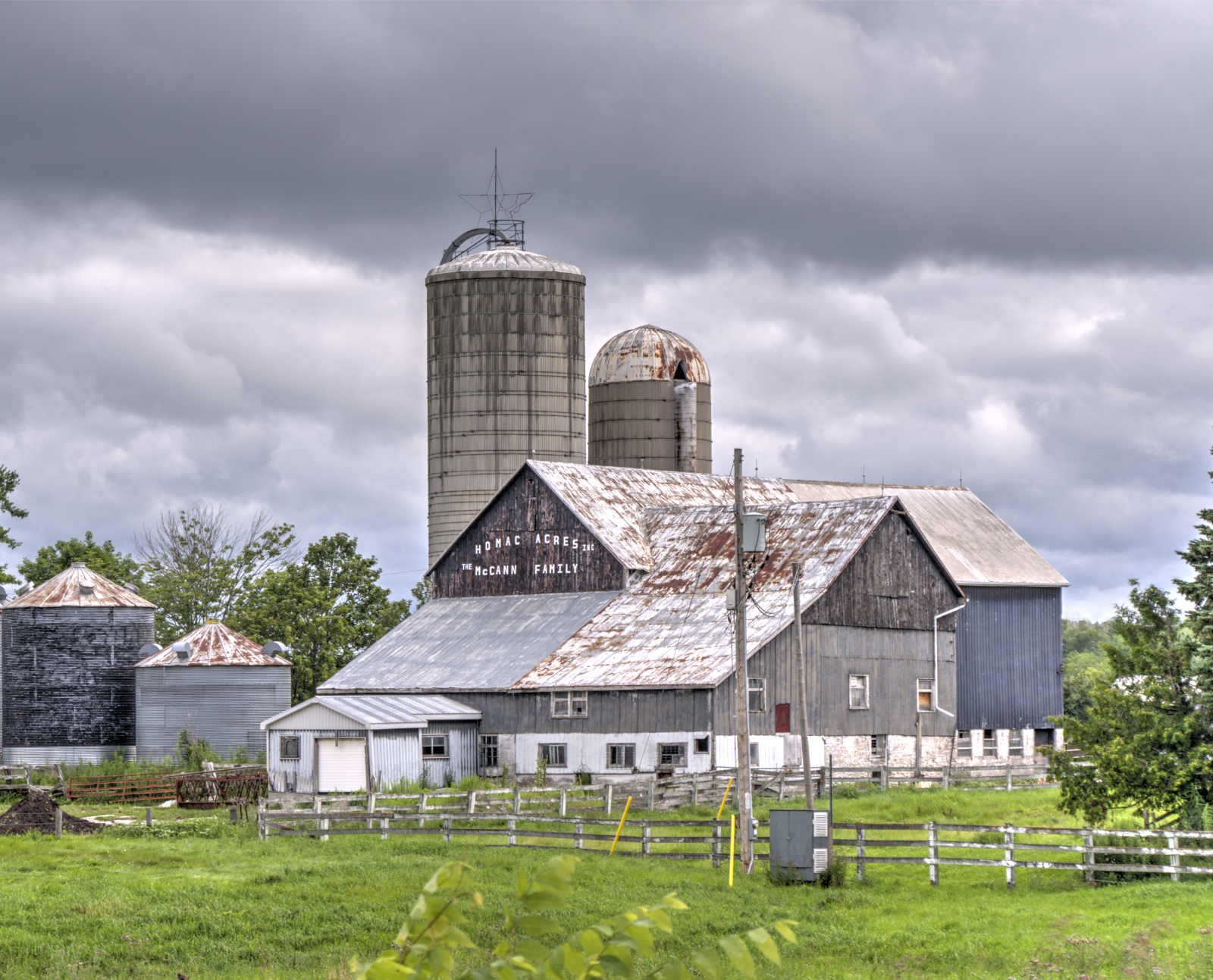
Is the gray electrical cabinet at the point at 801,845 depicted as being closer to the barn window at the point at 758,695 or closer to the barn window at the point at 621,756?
the barn window at the point at 758,695

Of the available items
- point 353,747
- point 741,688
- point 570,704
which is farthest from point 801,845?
point 353,747

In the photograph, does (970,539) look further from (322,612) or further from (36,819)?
(36,819)

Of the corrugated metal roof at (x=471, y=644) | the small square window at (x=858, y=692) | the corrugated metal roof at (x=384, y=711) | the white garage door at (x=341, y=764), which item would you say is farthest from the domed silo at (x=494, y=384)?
the white garage door at (x=341, y=764)

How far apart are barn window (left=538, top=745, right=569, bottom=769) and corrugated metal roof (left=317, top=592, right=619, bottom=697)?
2.46 metres

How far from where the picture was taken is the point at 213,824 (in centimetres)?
3359

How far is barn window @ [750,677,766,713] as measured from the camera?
42375 mm

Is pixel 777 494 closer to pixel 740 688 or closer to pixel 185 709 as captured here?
pixel 185 709

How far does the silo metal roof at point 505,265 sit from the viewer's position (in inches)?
3000

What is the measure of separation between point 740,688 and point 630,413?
48.5 meters

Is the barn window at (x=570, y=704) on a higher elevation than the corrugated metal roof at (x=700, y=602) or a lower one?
lower

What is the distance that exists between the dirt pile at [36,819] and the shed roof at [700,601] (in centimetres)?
1478

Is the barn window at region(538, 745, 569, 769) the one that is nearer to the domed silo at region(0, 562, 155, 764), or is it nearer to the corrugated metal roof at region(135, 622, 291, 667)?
the corrugated metal roof at region(135, 622, 291, 667)

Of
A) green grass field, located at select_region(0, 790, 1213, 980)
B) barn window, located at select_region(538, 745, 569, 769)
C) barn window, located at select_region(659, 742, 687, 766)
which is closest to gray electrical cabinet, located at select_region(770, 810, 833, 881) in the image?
green grass field, located at select_region(0, 790, 1213, 980)

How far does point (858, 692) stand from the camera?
4612cm
